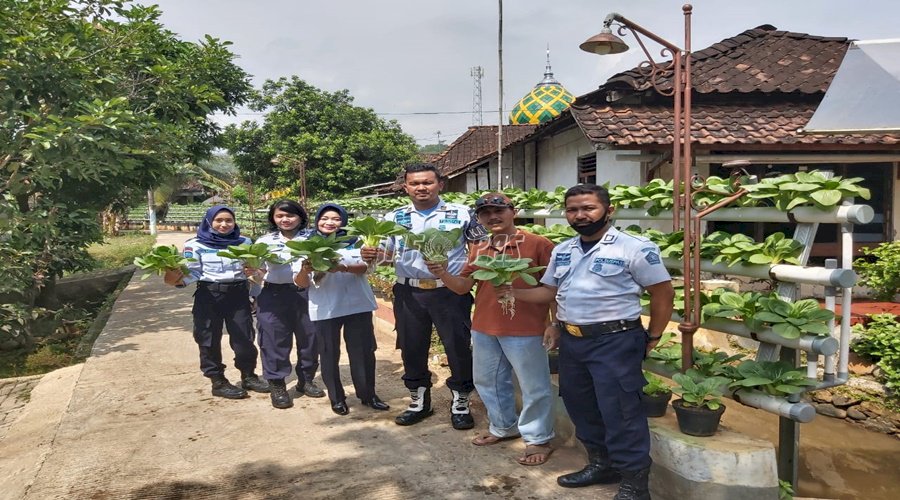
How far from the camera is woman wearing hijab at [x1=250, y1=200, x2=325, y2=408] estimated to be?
4625mm

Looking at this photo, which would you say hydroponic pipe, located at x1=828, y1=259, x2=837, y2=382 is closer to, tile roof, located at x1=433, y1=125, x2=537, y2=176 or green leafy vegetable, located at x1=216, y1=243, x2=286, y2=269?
green leafy vegetable, located at x1=216, y1=243, x2=286, y2=269

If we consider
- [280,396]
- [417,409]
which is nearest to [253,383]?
[280,396]

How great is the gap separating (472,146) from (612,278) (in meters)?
14.4

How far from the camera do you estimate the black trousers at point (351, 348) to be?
14.5ft

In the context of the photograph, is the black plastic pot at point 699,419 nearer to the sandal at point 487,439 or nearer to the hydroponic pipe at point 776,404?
the hydroponic pipe at point 776,404

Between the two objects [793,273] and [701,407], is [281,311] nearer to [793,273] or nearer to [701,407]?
[701,407]

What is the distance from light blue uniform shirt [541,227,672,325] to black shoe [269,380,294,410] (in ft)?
8.89

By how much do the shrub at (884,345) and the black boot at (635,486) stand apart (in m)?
5.29

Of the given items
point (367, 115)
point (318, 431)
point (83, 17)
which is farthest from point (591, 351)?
point (367, 115)

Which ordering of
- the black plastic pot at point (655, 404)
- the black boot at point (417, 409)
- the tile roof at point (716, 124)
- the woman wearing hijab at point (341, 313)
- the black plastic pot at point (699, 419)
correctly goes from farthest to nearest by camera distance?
the tile roof at point (716, 124) → the woman wearing hijab at point (341, 313) → the black boot at point (417, 409) → the black plastic pot at point (655, 404) → the black plastic pot at point (699, 419)

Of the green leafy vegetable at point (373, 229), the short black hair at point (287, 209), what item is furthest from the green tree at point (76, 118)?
the green leafy vegetable at point (373, 229)

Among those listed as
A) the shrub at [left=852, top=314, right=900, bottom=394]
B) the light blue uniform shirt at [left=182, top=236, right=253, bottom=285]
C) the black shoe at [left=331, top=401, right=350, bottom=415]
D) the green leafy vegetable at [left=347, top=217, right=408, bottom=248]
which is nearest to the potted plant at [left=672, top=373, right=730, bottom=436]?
the green leafy vegetable at [left=347, top=217, right=408, bottom=248]

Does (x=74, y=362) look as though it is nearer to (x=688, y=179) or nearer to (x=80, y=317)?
(x=80, y=317)

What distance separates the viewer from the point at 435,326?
3998 mm
